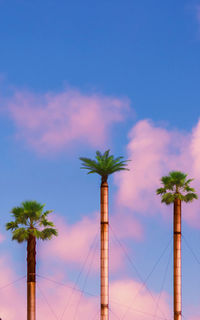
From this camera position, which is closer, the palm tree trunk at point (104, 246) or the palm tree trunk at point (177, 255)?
the palm tree trunk at point (104, 246)

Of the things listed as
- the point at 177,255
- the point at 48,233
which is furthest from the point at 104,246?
the point at 177,255

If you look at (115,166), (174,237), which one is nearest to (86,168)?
(115,166)

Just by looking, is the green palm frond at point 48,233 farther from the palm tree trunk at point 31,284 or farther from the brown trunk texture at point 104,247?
the brown trunk texture at point 104,247

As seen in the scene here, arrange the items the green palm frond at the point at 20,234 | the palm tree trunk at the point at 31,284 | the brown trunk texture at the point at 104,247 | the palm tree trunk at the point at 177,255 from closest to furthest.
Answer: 1. the brown trunk texture at the point at 104,247
2. the palm tree trunk at the point at 31,284
3. the green palm frond at the point at 20,234
4. the palm tree trunk at the point at 177,255

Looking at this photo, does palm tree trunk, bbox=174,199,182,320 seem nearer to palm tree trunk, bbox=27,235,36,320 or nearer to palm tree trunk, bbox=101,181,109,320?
palm tree trunk, bbox=101,181,109,320

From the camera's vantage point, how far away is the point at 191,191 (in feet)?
337

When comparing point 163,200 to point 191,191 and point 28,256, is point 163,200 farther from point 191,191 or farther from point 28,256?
point 28,256

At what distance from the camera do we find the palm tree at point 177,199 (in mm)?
98250

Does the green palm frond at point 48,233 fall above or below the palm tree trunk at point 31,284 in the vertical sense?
above

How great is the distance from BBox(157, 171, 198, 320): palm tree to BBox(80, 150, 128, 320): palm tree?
12.1m

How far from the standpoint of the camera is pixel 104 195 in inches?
Answer: 3558

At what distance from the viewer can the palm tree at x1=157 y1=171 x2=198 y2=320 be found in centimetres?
9825

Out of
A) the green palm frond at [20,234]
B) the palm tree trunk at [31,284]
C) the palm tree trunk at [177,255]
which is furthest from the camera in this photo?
the palm tree trunk at [177,255]

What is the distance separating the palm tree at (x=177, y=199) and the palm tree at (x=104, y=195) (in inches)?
475
